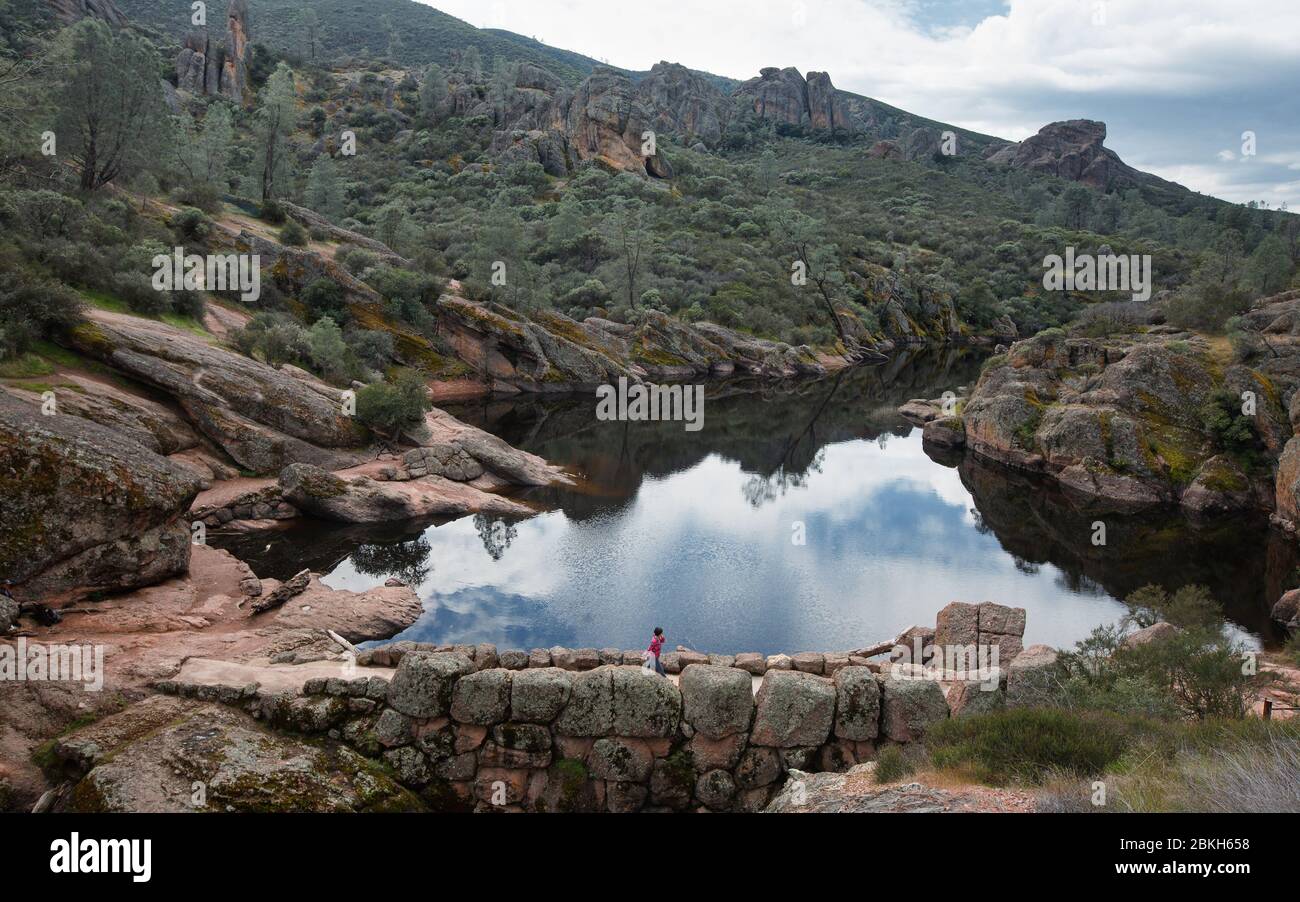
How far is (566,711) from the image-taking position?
1159 cm

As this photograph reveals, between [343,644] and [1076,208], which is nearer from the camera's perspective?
[343,644]

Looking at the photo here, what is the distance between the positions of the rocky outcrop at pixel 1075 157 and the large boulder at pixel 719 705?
181m

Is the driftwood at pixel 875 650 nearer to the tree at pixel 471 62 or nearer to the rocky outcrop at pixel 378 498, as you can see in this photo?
the rocky outcrop at pixel 378 498

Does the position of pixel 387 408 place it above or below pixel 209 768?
above

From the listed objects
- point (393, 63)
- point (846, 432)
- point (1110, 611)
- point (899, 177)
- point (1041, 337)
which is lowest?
point (1110, 611)

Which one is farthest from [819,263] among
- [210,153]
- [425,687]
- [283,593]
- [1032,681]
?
[425,687]

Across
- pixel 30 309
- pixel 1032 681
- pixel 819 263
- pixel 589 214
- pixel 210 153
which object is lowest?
pixel 1032 681

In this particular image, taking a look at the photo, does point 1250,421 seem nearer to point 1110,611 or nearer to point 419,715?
point 1110,611

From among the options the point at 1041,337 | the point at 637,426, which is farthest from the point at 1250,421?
the point at 637,426

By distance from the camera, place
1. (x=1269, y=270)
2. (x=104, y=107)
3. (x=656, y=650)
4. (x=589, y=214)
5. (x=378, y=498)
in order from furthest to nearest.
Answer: (x=589, y=214) → (x=1269, y=270) → (x=104, y=107) → (x=378, y=498) → (x=656, y=650)

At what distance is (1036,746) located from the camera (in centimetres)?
890

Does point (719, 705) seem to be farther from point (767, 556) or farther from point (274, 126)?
point (274, 126)

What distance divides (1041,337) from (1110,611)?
2748 centimetres

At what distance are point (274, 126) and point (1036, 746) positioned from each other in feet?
216
